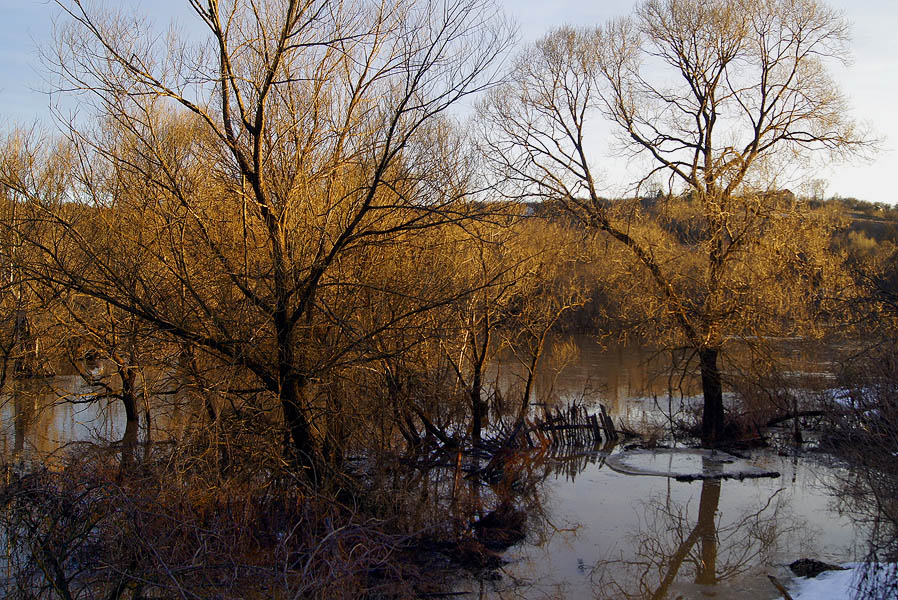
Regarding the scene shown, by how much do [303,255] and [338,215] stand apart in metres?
0.83

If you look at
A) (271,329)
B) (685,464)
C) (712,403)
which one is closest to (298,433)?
(271,329)

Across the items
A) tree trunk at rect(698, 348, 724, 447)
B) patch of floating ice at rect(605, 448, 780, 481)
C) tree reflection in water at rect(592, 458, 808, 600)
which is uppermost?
tree trunk at rect(698, 348, 724, 447)

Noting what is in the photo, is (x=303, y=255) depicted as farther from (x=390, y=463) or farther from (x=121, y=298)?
(x=390, y=463)

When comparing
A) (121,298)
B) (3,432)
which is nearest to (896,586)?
(121,298)

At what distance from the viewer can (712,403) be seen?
1510cm

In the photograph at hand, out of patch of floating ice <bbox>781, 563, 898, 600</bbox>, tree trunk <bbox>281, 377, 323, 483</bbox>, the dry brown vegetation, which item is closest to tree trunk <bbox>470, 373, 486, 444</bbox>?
the dry brown vegetation

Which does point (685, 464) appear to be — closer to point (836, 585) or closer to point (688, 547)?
point (688, 547)

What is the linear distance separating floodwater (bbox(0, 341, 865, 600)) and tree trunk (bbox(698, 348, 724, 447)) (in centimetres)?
89

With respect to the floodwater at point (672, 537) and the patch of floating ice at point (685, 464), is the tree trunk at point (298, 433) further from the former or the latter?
the patch of floating ice at point (685, 464)

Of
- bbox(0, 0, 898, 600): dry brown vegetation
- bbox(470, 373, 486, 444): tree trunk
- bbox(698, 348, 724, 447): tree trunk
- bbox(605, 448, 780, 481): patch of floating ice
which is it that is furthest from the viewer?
bbox(698, 348, 724, 447): tree trunk

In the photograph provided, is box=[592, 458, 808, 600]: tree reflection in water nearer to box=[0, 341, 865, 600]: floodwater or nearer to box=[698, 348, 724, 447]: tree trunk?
box=[0, 341, 865, 600]: floodwater

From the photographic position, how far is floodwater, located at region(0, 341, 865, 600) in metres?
8.03

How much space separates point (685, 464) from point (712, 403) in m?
2.22

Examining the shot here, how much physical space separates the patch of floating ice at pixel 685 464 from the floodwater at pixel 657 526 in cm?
4
